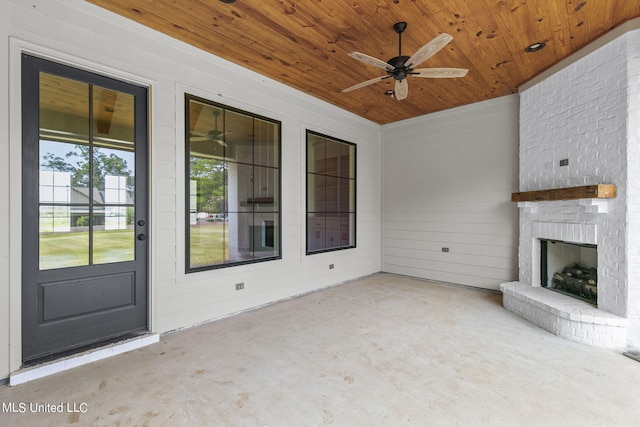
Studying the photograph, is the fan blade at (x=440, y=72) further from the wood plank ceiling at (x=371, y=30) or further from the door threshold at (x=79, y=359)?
the door threshold at (x=79, y=359)

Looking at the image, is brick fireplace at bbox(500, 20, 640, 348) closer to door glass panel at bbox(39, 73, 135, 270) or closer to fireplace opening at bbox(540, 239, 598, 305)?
fireplace opening at bbox(540, 239, 598, 305)

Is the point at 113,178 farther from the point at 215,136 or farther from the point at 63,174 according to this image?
the point at 215,136

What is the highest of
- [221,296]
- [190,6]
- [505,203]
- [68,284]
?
[190,6]

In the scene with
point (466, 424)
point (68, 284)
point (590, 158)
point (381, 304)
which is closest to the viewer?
point (466, 424)

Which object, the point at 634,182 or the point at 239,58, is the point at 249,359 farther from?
the point at 634,182

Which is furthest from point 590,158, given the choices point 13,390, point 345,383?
point 13,390

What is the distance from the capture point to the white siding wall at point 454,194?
181 inches

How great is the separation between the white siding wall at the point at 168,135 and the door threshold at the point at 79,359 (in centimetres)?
10

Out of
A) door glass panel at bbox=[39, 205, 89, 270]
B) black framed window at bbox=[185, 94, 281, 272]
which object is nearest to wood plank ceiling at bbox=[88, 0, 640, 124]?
black framed window at bbox=[185, 94, 281, 272]

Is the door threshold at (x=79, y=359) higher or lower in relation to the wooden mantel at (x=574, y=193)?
lower

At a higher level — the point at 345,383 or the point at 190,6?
the point at 190,6

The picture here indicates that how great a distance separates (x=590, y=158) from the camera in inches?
126

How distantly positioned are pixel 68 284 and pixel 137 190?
988mm

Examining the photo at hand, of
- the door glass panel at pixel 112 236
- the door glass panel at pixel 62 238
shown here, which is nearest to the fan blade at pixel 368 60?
the door glass panel at pixel 112 236
